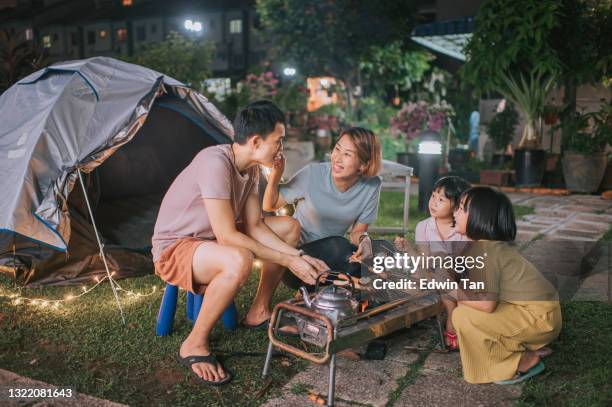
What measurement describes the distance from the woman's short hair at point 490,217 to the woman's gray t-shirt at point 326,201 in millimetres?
916

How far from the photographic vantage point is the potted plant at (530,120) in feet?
30.7

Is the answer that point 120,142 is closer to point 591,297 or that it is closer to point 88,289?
point 88,289

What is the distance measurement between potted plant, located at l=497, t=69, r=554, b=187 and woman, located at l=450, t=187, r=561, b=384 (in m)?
7.21

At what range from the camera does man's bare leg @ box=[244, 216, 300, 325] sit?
3314mm

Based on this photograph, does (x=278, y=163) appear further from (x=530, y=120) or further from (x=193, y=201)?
(x=530, y=120)

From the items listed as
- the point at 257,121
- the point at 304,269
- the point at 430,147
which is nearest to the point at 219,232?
the point at 304,269

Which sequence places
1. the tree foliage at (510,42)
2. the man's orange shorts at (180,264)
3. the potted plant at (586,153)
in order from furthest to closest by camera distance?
1. the potted plant at (586,153)
2. the tree foliage at (510,42)
3. the man's orange shorts at (180,264)

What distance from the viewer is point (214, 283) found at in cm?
274

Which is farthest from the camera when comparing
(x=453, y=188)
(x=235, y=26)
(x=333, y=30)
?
(x=235, y=26)

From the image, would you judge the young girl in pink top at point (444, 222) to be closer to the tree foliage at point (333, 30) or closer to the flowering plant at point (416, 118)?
the flowering plant at point (416, 118)

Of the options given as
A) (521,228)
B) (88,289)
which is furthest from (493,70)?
(88,289)

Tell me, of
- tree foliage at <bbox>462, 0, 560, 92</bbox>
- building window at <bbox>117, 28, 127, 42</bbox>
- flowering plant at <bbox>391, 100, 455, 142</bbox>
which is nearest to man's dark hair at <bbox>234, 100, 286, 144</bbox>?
flowering plant at <bbox>391, 100, 455, 142</bbox>

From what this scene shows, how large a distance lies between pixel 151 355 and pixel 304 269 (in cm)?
102

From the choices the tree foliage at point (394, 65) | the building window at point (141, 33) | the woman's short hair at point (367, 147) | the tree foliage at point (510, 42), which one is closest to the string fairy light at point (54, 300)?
the woman's short hair at point (367, 147)
